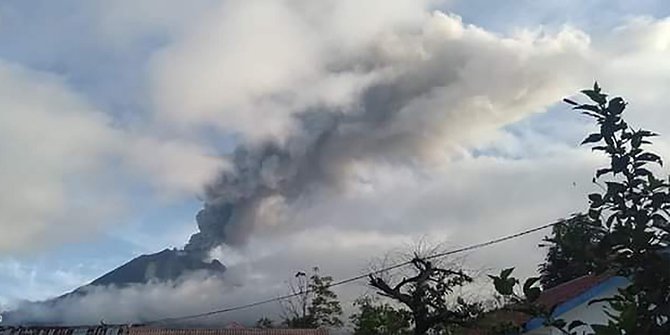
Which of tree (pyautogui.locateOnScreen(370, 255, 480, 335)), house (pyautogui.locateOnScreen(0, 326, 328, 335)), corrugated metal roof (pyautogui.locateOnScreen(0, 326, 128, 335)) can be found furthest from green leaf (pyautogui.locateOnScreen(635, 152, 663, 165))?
corrugated metal roof (pyautogui.locateOnScreen(0, 326, 128, 335))

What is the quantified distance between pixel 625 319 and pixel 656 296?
1.23 feet

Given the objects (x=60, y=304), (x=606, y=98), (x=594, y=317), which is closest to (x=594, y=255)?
(x=606, y=98)

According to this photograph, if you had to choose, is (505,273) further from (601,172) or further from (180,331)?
(180,331)

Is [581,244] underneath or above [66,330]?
underneath

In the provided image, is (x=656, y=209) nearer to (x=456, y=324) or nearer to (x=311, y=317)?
(x=456, y=324)

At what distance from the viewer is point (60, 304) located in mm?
77438

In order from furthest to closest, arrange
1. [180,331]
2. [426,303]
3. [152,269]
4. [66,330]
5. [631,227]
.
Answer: [152,269], [66,330], [180,331], [426,303], [631,227]

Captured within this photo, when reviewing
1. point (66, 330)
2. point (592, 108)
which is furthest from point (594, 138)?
point (66, 330)

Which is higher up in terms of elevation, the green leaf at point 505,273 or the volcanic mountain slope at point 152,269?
the volcanic mountain slope at point 152,269

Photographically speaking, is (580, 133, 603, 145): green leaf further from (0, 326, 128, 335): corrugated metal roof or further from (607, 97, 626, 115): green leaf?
(0, 326, 128, 335): corrugated metal roof

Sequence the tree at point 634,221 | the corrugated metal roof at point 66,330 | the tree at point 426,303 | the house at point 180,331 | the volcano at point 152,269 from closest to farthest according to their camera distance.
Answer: the tree at point 634,221 → the tree at point 426,303 → the house at point 180,331 → the corrugated metal roof at point 66,330 → the volcano at point 152,269

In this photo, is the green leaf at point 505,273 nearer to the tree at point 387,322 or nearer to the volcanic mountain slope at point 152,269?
the tree at point 387,322

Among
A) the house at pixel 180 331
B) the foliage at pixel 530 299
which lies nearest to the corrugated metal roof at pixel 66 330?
the house at pixel 180 331

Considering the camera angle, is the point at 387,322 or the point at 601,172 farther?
the point at 387,322
